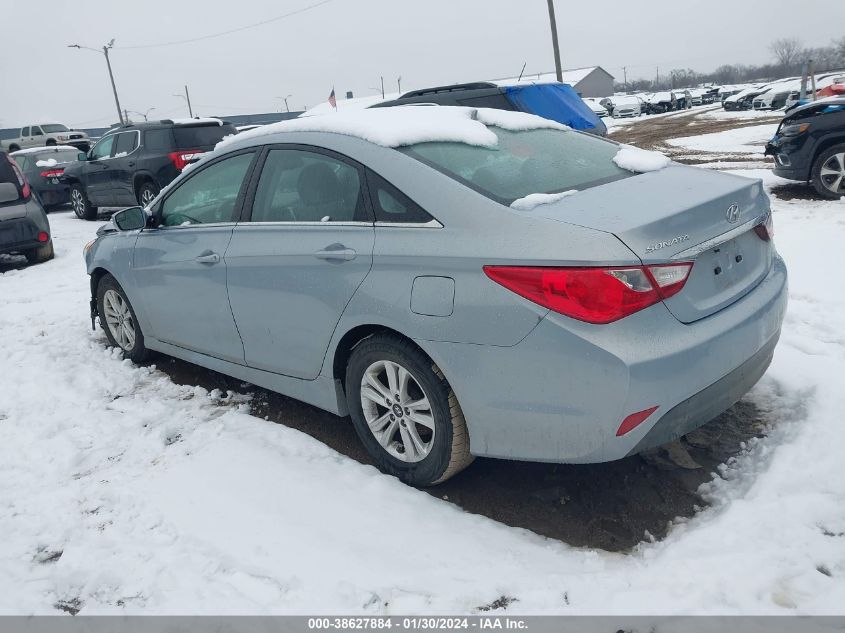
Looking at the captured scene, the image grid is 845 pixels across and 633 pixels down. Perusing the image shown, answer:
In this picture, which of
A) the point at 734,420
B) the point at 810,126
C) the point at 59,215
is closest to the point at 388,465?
the point at 734,420

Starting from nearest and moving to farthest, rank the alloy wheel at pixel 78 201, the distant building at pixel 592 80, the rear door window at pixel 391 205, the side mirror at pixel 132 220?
the rear door window at pixel 391 205, the side mirror at pixel 132 220, the alloy wheel at pixel 78 201, the distant building at pixel 592 80

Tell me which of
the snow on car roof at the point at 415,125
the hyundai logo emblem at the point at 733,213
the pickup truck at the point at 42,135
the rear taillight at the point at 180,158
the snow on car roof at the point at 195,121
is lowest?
the hyundai logo emblem at the point at 733,213

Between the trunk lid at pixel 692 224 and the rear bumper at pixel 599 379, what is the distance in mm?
107

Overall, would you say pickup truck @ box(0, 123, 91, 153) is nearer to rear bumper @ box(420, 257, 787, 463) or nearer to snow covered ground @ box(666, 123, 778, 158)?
snow covered ground @ box(666, 123, 778, 158)

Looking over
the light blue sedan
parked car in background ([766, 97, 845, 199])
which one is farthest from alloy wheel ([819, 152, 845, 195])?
the light blue sedan

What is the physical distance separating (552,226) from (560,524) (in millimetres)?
1240

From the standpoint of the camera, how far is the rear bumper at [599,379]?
2.36 m

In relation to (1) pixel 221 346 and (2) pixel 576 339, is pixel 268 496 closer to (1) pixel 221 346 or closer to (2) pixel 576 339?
(1) pixel 221 346

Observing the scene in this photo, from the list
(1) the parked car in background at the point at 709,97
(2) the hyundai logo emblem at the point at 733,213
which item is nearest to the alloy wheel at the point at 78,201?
(2) the hyundai logo emblem at the point at 733,213

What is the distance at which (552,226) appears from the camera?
249 centimetres

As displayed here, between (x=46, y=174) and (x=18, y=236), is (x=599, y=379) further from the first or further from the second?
(x=46, y=174)

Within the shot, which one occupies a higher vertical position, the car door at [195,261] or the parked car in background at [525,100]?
the parked car in background at [525,100]

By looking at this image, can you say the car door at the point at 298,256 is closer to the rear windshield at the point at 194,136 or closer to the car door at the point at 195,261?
the car door at the point at 195,261

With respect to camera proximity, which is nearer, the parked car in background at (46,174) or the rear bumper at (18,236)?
the rear bumper at (18,236)
